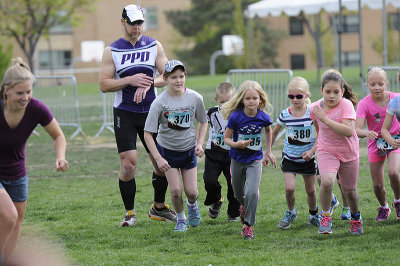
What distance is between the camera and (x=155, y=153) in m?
6.95

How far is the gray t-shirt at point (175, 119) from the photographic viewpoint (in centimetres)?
705

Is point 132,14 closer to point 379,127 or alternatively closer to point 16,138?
point 16,138

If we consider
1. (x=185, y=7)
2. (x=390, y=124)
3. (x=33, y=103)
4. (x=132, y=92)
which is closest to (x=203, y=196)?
(x=132, y=92)

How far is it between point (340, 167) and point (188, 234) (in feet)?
5.27

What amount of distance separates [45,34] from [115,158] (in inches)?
1185

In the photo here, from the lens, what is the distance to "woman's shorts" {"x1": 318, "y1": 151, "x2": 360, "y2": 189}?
21.9 feet

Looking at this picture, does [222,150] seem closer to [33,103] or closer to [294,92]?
[294,92]

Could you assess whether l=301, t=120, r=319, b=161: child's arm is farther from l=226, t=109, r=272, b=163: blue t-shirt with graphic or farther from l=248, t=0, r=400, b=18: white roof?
l=248, t=0, r=400, b=18: white roof

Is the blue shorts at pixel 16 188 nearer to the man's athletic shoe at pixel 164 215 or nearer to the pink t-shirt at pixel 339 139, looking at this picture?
the man's athletic shoe at pixel 164 215

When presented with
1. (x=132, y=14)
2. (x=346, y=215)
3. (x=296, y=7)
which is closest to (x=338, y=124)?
(x=346, y=215)

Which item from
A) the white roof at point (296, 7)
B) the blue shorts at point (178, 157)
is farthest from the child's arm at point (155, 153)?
the white roof at point (296, 7)

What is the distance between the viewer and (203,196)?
9.43 m

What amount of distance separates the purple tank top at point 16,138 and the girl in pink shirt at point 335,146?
2.55 metres

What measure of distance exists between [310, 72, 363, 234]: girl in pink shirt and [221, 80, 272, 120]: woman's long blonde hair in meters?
0.48
